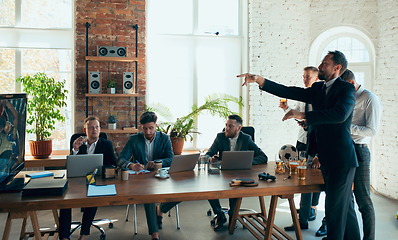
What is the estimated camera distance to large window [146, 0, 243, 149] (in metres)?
5.16

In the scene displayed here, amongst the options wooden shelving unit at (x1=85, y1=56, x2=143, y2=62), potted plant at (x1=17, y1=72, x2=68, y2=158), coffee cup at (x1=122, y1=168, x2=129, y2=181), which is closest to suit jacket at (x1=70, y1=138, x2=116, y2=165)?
coffee cup at (x1=122, y1=168, x2=129, y2=181)

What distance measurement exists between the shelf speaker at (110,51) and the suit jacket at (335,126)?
3.04 metres

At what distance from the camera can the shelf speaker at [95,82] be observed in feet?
14.7

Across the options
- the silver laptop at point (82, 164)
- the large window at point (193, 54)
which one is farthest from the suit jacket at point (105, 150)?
the large window at point (193, 54)

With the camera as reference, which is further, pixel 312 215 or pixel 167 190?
pixel 312 215

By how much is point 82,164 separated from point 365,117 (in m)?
2.54

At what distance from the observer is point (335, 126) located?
7.67ft

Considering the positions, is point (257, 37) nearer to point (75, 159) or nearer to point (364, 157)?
point (364, 157)

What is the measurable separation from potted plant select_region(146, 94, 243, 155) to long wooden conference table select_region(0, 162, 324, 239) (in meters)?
1.92

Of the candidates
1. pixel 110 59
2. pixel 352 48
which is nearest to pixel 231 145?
pixel 110 59

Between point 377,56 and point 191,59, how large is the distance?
2.97m

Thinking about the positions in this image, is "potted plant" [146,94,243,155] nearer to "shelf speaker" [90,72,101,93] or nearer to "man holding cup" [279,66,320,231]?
"shelf speaker" [90,72,101,93]

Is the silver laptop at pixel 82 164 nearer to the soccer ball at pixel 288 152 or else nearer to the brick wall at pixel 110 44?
the soccer ball at pixel 288 152

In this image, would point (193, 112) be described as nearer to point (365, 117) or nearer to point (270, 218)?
point (270, 218)
